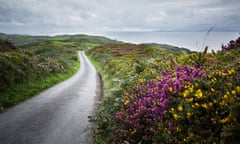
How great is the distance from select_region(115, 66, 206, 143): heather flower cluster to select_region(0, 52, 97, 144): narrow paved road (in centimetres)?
230

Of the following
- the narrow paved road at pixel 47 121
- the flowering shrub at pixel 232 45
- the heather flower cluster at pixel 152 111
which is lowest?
the narrow paved road at pixel 47 121

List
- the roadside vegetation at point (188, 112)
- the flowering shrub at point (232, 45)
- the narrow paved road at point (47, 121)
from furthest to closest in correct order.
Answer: the flowering shrub at point (232, 45)
the narrow paved road at point (47, 121)
the roadside vegetation at point (188, 112)

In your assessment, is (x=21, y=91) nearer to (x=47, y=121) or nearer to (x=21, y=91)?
(x=21, y=91)

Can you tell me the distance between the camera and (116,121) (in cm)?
685

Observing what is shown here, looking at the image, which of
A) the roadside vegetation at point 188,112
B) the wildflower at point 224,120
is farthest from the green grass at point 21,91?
the wildflower at point 224,120

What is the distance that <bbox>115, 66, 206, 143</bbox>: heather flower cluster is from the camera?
15.8 feet

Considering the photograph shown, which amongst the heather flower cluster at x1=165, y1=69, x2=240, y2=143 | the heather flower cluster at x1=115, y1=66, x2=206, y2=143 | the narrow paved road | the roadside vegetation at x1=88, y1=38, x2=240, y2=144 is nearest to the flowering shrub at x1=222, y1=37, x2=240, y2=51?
the roadside vegetation at x1=88, y1=38, x2=240, y2=144

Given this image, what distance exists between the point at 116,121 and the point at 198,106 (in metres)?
3.46

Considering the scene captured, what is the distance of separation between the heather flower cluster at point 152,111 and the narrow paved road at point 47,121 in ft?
7.55

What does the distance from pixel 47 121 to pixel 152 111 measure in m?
5.70

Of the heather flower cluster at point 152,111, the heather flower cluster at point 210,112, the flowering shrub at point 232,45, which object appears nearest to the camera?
the heather flower cluster at point 210,112

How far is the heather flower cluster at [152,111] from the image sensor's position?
4.82 m

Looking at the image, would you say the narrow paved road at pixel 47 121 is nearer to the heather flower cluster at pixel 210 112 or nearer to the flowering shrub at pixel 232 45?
the heather flower cluster at pixel 210 112

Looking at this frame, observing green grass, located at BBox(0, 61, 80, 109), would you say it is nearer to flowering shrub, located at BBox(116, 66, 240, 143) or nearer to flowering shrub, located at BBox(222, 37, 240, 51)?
flowering shrub, located at BBox(116, 66, 240, 143)
